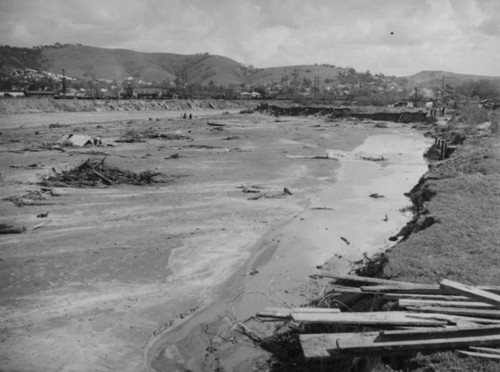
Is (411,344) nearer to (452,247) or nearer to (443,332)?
(443,332)

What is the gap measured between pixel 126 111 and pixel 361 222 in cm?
8706

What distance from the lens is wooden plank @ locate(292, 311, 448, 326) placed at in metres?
6.14

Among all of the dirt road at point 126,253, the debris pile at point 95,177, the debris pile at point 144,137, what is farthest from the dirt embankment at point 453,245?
the debris pile at point 144,137

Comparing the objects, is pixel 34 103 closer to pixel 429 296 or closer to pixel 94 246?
pixel 94 246

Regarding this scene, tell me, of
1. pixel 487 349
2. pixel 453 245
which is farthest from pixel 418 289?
pixel 453 245

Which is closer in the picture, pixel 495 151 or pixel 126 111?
pixel 495 151

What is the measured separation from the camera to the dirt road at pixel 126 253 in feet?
27.0

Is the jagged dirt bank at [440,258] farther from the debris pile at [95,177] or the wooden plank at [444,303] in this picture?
the debris pile at [95,177]

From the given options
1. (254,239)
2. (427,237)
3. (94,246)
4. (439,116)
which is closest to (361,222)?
(254,239)

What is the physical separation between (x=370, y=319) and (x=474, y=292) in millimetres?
1689

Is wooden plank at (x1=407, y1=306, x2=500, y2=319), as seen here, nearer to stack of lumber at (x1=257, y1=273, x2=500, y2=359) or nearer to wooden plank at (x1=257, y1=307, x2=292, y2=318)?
stack of lumber at (x1=257, y1=273, x2=500, y2=359)

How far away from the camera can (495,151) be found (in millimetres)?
22953

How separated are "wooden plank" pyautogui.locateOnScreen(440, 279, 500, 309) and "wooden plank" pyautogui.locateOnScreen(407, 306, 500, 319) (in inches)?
9.4

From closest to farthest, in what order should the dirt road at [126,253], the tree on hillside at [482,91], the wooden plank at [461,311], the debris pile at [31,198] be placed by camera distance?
the wooden plank at [461,311] < the dirt road at [126,253] < the debris pile at [31,198] < the tree on hillside at [482,91]
